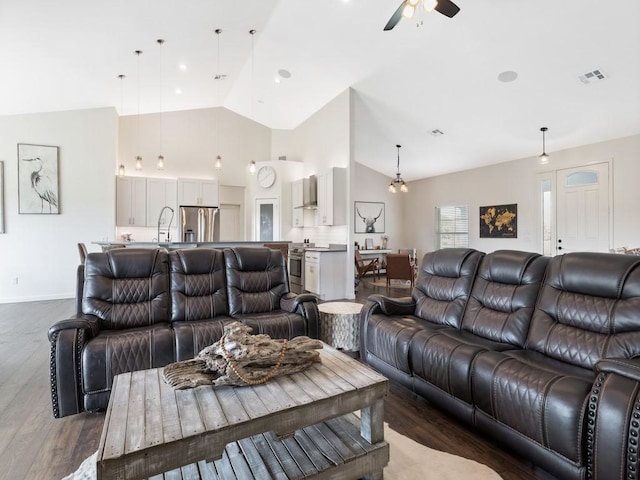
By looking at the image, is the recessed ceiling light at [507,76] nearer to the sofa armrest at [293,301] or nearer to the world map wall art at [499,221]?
the world map wall art at [499,221]

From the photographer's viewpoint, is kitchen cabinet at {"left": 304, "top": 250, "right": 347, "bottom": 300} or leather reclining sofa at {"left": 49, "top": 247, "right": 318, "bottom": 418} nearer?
leather reclining sofa at {"left": 49, "top": 247, "right": 318, "bottom": 418}

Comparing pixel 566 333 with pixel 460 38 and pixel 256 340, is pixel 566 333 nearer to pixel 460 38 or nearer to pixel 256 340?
pixel 256 340

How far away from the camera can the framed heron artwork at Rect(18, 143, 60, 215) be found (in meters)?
5.88

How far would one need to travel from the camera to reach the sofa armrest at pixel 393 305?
2.99 metres

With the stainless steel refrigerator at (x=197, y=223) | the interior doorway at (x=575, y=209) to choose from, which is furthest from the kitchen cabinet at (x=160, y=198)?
the interior doorway at (x=575, y=209)

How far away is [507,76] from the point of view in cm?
479

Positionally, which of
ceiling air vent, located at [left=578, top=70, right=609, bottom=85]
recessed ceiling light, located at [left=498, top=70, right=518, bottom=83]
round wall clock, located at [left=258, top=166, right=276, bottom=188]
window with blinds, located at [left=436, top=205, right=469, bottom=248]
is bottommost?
window with blinds, located at [left=436, top=205, right=469, bottom=248]

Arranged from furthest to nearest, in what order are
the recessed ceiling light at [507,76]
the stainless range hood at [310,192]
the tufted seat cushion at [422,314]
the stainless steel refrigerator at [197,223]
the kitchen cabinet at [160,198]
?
the stainless steel refrigerator at [197,223] → the stainless range hood at [310,192] → the kitchen cabinet at [160,198] → the recessed ceiling light at [507,76] → the tufted seat cushion at [422,314]

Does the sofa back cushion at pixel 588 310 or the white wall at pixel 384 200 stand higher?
the white wall at pixel 384 200

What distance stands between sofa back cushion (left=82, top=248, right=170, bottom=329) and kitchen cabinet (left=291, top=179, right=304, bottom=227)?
201 inches

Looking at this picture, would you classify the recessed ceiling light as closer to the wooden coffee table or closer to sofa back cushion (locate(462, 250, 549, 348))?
sofa back cushion (locate(462, 250, 549, 348))

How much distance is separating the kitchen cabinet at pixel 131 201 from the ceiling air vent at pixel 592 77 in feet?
26.2

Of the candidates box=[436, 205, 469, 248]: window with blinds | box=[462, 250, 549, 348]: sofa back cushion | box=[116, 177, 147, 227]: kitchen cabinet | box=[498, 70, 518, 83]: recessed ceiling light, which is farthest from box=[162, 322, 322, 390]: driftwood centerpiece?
box=[436, 205, 469, 248]: window with blinds

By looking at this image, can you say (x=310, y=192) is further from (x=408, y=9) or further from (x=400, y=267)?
(x=408, y=9)
